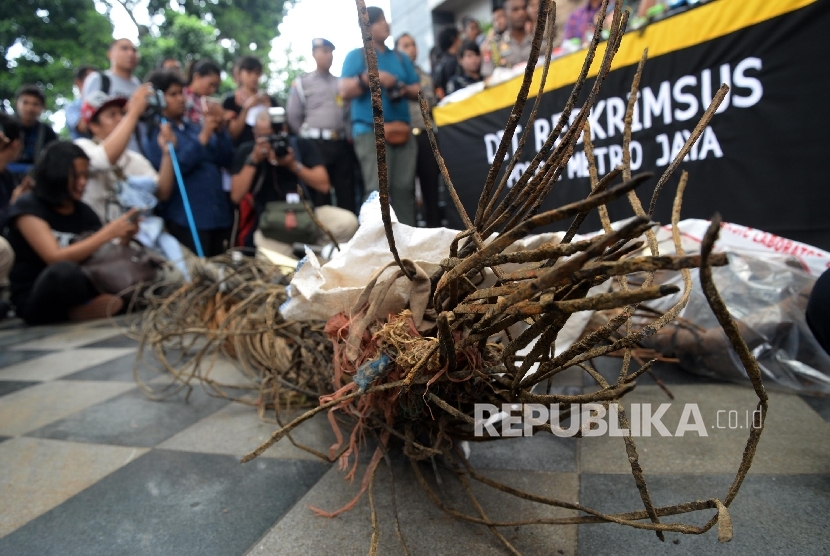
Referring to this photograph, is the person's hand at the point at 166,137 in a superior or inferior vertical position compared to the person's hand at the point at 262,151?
superior

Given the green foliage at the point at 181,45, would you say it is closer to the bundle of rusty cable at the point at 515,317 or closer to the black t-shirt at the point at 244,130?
the black t-shirt at the point at 244,130

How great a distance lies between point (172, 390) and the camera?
1771 mm

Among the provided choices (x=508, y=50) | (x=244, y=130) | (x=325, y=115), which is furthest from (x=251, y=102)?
(x=508, y=50)

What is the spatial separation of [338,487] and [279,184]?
104 inches

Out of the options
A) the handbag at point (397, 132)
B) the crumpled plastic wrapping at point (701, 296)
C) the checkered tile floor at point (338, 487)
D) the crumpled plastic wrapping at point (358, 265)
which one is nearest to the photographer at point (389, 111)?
the handbag at point (397, 132)

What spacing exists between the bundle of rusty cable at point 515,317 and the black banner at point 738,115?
1506 mm

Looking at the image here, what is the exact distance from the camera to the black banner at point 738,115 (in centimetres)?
194

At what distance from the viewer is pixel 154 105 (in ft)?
11.7

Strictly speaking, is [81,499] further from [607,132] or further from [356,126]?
[356,126]

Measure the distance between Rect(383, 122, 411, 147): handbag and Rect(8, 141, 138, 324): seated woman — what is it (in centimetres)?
181

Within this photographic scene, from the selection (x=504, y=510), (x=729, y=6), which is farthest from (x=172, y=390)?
(x=729, y=6)

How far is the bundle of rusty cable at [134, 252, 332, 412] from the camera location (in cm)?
116

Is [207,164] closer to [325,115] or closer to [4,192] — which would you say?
[325,115]
